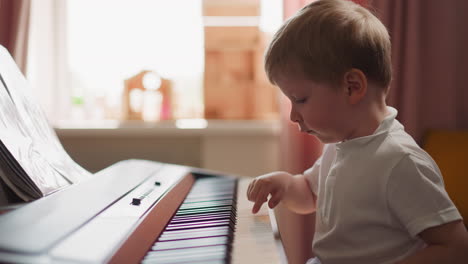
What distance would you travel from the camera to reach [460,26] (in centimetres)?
215

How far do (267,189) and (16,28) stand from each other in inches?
57.8

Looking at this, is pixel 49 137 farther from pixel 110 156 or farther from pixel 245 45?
pixel 245 45

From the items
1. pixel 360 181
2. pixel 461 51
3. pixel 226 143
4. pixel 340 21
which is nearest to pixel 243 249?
pixel 360 181

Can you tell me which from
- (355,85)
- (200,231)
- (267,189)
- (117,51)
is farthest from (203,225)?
(117,51)

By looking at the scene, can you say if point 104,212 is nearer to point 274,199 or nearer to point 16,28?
point 274,199

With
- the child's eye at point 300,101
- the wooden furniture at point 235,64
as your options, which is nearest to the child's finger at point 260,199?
the child's eye at point 300,101

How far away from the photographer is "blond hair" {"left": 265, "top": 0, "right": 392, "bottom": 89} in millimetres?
917

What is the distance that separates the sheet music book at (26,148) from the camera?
0.83 metres

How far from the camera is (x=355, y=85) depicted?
3.07ft

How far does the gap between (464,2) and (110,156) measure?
176 centimetres

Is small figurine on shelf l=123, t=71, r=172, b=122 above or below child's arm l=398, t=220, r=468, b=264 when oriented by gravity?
above

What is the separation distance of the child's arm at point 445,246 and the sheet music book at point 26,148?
69 cm

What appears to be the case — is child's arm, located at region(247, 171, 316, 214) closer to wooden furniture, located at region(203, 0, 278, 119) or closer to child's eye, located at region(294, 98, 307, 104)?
child's eye, located at region(294, 98, 307, 104)

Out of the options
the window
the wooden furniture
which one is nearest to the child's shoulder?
the wooden furniture
